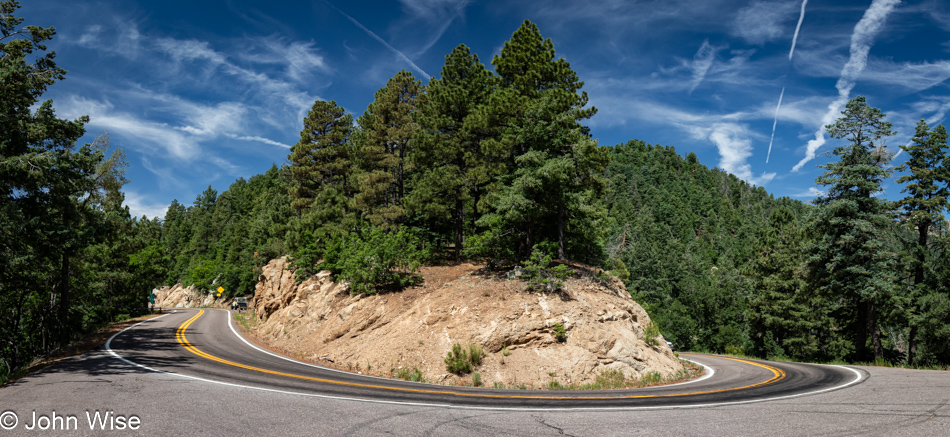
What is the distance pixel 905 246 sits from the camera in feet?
83.3

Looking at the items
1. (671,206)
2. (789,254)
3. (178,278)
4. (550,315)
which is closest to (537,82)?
(550,315)

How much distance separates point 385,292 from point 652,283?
5571 cm

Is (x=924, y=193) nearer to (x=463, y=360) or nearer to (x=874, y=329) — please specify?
(x=874, y=329)

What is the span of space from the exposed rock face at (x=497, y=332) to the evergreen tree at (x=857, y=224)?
11.8m

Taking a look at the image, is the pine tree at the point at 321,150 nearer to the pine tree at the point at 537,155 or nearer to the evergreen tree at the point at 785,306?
the pine tree at the point at 537,155

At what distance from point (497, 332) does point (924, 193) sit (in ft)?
92.6

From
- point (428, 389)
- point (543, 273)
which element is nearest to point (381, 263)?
point (543, 273)

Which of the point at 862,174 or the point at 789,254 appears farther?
the point at 789,254

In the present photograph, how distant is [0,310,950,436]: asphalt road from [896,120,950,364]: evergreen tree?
18503mm

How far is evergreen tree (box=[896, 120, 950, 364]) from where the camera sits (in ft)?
77.9

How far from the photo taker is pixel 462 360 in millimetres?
14039

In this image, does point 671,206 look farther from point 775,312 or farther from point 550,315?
point 550,315

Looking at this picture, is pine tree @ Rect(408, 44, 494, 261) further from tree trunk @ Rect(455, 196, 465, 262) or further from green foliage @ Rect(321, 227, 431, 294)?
green foliage @ Rect(321, 227, 431, 294)

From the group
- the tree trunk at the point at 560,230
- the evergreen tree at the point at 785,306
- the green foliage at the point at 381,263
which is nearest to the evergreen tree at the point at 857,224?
the evergreen tree at the point at 785,306
